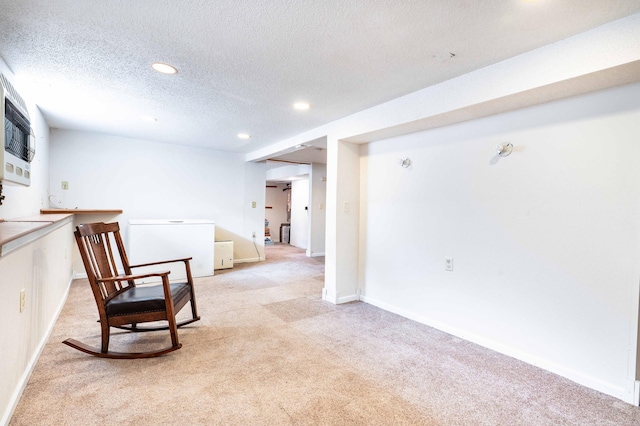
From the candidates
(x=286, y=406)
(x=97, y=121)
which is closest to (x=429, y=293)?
(x=286, y=406)

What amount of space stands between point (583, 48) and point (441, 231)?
1.58m

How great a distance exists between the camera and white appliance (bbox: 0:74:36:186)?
5.28 ft

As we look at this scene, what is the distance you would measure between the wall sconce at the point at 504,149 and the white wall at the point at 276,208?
788 cm

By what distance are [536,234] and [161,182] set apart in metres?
5.05

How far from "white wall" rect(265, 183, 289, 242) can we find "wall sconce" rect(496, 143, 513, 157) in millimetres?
7883

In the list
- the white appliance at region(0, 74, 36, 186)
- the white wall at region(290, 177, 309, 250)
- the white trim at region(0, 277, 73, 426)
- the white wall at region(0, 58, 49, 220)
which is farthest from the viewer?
the white wall at region(290, 177, 309, 250)

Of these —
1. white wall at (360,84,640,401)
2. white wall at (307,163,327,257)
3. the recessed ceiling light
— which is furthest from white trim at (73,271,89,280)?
white wall at (360,84,640,401)

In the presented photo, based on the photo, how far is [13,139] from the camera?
6.00 feet

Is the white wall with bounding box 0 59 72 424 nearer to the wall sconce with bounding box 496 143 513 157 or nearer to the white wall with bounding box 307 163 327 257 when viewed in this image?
the wall sconce with bounding box 496 143 513 157

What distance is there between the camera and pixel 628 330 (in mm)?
1807

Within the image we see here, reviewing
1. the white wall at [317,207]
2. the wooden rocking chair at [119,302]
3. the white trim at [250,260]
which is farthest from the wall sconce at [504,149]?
the white wall at [317,207]

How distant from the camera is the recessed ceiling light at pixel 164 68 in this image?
221 cm

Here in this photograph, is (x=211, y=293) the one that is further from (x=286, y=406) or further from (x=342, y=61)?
(x=342, y=61)

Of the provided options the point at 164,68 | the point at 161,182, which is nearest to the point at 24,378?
the point at 164,68
